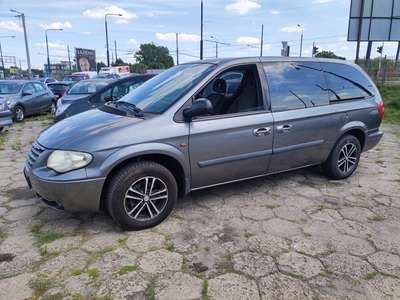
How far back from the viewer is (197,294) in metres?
2.22

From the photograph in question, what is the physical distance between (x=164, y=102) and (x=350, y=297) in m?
2.37

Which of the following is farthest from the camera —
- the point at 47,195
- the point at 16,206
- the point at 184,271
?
the point at 16,206

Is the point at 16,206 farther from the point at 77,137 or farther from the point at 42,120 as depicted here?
the point at 42,120

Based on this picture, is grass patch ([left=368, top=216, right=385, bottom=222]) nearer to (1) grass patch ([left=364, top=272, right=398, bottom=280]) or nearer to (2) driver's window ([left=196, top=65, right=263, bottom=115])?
(1) grass patch ([left=364, top=272, right=398, bottom=280])

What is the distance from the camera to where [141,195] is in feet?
9.99

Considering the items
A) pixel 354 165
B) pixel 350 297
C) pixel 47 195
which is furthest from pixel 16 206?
pixel 354 165

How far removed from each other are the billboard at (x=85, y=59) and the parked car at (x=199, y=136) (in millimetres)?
51950

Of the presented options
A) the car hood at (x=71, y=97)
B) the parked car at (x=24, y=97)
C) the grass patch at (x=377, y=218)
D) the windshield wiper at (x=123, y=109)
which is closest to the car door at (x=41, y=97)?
the parked car at (x=24, y=97)

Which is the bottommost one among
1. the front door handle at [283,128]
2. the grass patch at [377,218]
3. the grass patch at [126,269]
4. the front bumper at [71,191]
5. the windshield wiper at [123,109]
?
the grass patch at [126,269]

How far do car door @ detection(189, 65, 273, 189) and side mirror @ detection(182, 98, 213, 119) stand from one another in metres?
0.13

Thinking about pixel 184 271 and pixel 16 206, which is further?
pixel 16 206

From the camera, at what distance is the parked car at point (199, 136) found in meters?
2.87

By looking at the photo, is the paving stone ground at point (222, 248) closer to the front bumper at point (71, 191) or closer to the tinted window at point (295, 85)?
the front bumper at point (71, 191)

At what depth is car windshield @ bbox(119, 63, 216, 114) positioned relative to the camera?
131 inches
